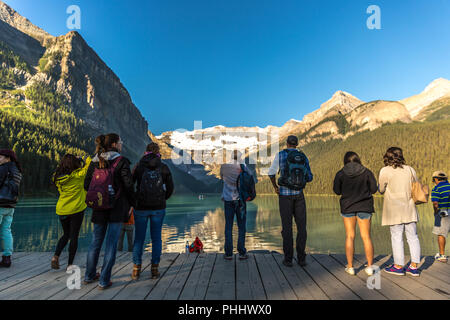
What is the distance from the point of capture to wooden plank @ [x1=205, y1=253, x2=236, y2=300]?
4923mm

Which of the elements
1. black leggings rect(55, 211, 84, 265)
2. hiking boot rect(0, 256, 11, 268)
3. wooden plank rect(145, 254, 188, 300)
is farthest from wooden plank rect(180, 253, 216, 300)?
hiking boot rect(0, 256, 11, 268)

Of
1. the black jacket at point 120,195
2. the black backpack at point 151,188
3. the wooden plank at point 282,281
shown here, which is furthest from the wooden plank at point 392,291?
the black jacket at point 120,195

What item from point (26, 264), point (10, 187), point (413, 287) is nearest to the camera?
point (413, 287)

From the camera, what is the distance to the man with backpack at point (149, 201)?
5.84 m

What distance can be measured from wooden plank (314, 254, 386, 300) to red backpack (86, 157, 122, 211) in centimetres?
502

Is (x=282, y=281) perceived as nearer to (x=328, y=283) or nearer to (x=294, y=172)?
(x=328, y=283)

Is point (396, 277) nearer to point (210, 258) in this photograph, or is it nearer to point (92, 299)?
point (210, 258)

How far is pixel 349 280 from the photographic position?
573 cm

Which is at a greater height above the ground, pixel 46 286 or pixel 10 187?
pixel 10 187

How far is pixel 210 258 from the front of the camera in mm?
7645

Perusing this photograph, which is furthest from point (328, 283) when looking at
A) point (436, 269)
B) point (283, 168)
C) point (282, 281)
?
point (436, 269)

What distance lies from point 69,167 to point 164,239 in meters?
37.1

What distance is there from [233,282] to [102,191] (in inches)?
128
